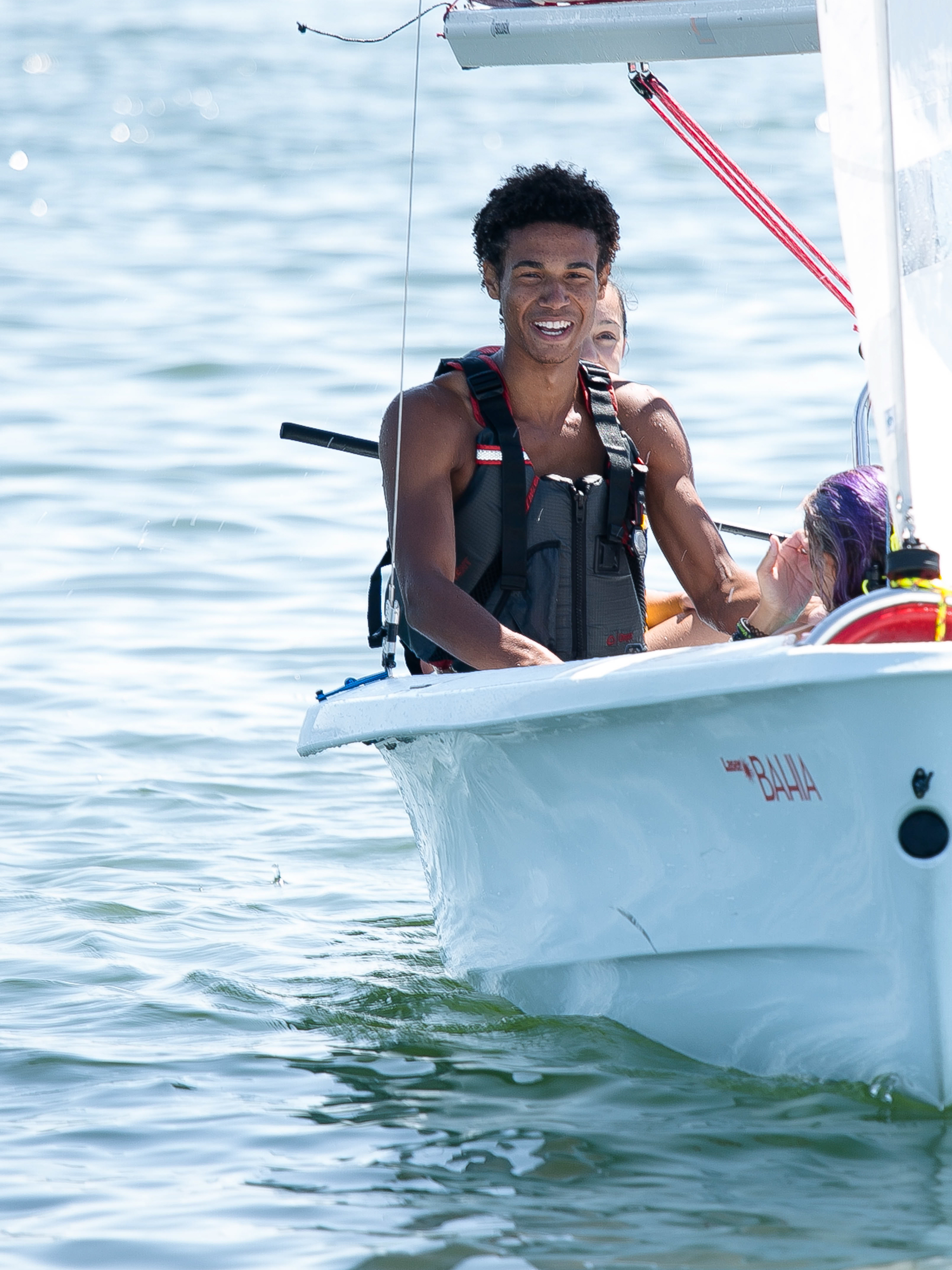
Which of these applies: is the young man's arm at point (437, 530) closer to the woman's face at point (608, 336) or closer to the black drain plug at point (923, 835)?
the black drain plug at point (923, 835)

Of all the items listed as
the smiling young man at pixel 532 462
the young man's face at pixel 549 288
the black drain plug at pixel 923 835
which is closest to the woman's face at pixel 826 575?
the black drain plug at pixel 923 835

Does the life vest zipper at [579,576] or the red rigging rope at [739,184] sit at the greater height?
the red rigging rope at [739,184]

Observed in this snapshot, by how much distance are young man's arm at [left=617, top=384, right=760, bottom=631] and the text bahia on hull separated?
950mm

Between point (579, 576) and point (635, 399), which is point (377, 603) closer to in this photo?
point (579, 576)

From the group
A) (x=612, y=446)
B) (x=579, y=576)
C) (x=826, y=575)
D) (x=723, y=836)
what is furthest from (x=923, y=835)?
(x=612, y=446)

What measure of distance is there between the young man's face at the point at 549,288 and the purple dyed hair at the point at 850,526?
936 mm

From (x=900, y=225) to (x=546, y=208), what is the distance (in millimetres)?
1170

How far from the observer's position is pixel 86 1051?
3.66 metres

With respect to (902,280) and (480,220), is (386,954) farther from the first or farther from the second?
(902,280)

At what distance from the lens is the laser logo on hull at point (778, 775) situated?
8.61 feet

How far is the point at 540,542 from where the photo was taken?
363 centimetres

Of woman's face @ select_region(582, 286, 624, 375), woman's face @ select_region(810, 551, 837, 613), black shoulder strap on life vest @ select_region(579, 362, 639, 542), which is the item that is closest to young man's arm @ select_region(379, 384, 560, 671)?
black shoulder strap on life vest @ select_region(579, 362, 639, 542)

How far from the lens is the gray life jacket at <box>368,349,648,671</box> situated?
3.59 metres

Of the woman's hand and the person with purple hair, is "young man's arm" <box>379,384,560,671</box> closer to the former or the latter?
the woman's hand
